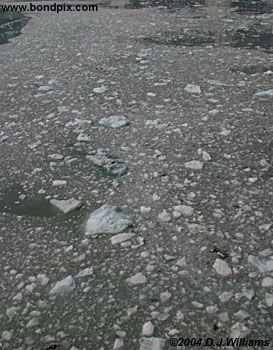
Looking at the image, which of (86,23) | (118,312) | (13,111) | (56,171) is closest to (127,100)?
(13,111)

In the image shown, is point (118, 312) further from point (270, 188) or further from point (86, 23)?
point (86, 23)

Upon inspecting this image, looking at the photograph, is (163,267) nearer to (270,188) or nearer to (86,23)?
(270,188)

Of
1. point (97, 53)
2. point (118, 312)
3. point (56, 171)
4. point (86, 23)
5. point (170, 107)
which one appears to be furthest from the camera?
point (86, 23)

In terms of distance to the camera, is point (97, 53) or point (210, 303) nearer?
point (210, 303)

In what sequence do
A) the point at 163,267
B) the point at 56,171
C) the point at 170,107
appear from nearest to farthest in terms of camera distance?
the point at 163,267
the point at 56,171
the point at 170,107

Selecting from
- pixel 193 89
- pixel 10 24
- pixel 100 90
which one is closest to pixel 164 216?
pixel 193 89

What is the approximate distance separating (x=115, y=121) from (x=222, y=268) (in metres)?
2.76

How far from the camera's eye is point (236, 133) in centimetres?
483

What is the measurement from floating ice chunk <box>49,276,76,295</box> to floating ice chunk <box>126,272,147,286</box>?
15.4 inches

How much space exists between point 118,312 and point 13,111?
3.89m

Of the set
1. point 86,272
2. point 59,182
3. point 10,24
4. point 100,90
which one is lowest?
point 86,272

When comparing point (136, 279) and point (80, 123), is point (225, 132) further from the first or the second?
point (136, 279)

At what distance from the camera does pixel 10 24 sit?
1120cm

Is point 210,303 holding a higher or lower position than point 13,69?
lower
